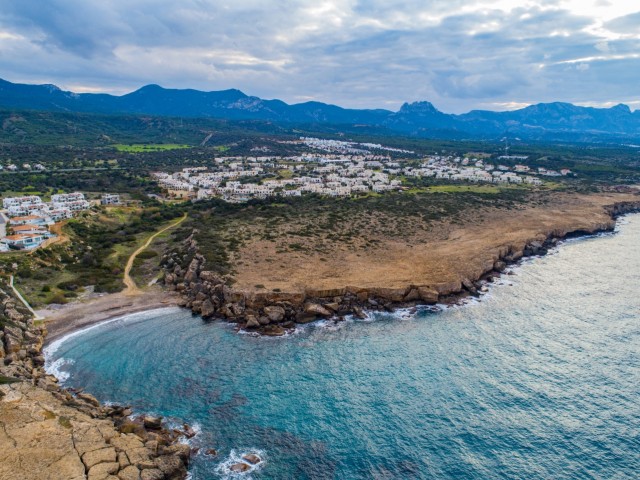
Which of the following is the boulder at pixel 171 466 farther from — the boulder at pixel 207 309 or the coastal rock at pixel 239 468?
the boulder at pixel 207 309

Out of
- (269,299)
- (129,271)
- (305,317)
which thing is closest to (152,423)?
(269,299)

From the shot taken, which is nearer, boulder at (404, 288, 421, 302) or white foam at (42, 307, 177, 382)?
white foam at (42, 307, 177, 382)

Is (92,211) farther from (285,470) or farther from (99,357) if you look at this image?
(285,470)

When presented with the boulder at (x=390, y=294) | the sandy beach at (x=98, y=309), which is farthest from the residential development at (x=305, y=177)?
the boulder at (x=390, y=294)

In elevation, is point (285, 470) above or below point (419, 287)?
below

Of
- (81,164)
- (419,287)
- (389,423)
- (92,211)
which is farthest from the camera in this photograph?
(81,164)

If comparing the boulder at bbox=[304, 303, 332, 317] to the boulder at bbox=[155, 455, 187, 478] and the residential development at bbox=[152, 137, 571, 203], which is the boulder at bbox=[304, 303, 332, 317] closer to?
the boulder at bbox=[155, 455, 187, 478]

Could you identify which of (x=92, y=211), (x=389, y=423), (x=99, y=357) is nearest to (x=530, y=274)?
(x=389, y=423)

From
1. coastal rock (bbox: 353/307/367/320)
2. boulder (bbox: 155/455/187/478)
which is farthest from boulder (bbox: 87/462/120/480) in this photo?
coastal rock (bbox: 353/307/367/320)
